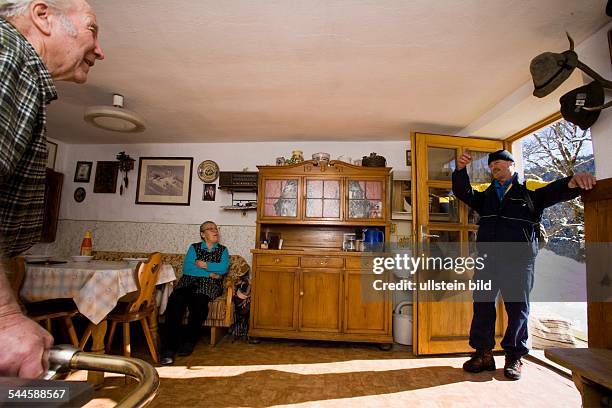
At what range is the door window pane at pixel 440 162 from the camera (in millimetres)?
3268

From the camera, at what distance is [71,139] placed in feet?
15.0

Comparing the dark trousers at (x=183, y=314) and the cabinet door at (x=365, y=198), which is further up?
the cabinet door at (x=365, y=198)

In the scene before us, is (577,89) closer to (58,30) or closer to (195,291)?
(58,30)

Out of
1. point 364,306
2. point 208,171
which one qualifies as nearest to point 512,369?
point 364,306

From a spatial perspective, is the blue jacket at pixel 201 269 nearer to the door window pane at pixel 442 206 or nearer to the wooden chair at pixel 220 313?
the wooden chair at pixel 220 313

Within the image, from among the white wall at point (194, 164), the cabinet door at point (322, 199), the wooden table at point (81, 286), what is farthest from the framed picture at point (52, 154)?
the cabinet door at point (322, 199)

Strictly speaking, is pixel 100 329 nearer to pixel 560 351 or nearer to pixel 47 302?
pixel 47 302

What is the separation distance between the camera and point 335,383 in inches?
93.2

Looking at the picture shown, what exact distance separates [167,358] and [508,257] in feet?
9.36

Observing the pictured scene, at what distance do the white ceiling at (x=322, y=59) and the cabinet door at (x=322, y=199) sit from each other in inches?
26.3

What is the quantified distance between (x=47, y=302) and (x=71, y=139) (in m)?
2.87

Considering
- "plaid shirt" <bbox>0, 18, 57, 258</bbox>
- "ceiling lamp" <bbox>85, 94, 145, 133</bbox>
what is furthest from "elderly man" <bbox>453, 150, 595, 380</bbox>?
"ceiling lamp" <bbox>85, 94, 145, 133</bbox>

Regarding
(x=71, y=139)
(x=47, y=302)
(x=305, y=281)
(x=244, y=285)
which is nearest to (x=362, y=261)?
(x=305, y=281)

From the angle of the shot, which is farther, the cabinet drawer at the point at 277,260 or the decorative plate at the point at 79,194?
the decorative plate at the point at 79,194
